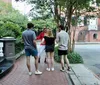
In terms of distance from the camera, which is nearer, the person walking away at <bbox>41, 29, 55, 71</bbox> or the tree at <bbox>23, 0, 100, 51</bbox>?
the person walking away at <bbox>41, 29, 55, 71</bbox>

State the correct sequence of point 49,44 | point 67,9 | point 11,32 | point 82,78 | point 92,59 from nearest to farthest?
point 82,78 → point 49,44 → point 67,9 → point 11,32 → point 92,59

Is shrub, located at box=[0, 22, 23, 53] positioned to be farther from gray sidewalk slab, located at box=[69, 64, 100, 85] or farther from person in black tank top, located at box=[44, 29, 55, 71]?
gray sidewalk slab, located at box=[69, 64, 100, 85]

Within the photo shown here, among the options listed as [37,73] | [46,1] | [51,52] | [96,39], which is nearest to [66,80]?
[37,73]

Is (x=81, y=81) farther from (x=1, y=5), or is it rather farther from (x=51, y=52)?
(x=1, y=5)

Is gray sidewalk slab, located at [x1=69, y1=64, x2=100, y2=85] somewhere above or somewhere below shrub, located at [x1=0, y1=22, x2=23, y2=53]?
below

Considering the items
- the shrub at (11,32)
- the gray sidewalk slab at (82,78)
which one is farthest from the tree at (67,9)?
the gray sidewalk slab at (82,78)

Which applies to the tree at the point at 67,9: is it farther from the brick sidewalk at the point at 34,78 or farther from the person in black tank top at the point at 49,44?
the brick sidewalk at the point at 34,78

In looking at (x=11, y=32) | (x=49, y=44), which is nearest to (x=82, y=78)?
(x=49, y=44)

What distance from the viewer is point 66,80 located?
945 cm

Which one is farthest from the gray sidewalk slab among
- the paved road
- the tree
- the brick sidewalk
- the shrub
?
the shrub

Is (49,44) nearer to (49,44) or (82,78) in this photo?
(49,44)

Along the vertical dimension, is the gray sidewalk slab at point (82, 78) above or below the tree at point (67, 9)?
below

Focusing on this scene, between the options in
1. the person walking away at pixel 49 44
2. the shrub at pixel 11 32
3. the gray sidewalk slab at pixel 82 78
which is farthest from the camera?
the shrub at pixel 11 32

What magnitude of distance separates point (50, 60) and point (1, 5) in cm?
2267
